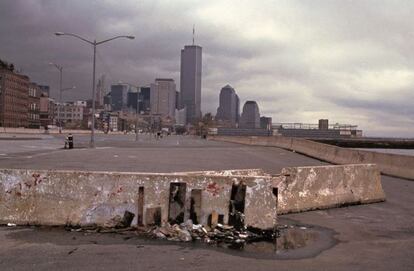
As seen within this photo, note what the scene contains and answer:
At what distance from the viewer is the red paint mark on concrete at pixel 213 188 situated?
9828 millimetres

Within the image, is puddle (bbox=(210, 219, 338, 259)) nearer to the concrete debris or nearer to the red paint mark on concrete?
the red paint mark on concrete

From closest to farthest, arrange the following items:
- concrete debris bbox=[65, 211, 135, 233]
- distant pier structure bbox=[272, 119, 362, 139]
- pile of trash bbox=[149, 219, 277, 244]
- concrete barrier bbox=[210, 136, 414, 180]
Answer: pile of trash bbox=[149, 219, 277, 244], concrete debris bbox=[65, 211, 135, 233], concrete barrier bbox=[210, 136, 414, 180], distant pier structure bbox=[272, 119, 362, 139]

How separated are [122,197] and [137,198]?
10.8 inches

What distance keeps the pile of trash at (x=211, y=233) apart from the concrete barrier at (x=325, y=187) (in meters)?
2.60

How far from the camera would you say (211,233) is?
9.37 m

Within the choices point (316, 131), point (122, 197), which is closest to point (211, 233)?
point (122, 197)

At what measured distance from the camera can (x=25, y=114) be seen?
195 meters

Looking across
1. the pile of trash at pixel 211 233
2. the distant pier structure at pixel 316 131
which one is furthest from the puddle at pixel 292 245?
the distant pier structure at pixel 316 131

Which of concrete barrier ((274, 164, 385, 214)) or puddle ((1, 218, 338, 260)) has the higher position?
concrete barrier ((274, 164, 385, 214))

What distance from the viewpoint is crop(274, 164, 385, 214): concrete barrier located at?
40.6 feet

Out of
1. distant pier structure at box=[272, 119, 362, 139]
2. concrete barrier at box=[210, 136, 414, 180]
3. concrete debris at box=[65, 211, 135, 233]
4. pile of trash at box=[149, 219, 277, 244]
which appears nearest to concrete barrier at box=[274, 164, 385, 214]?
pile of trash at box=[149, 219, 277, 244]

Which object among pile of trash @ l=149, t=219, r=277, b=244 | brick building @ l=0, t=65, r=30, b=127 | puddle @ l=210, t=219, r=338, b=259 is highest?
brick building @ l=0, t=65, r=30, b=127

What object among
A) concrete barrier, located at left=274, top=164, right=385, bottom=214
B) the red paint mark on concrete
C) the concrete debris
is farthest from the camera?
concrete barrier, located at left=274, top=164, right=385, bottom=214

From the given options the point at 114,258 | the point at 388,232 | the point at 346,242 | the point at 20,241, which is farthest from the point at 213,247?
the point at 388,232
